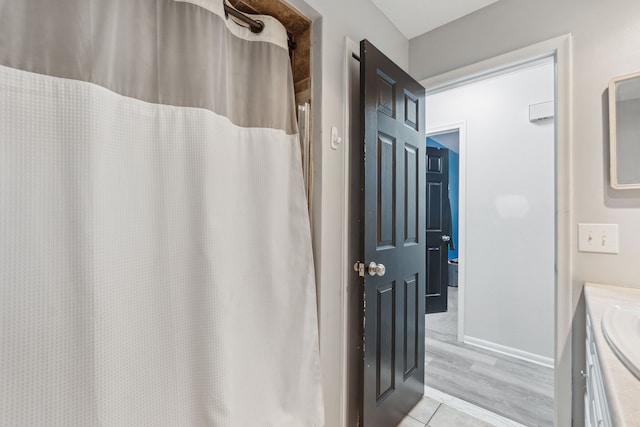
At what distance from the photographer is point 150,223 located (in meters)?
0.91

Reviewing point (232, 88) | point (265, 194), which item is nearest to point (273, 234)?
point (265, 194)

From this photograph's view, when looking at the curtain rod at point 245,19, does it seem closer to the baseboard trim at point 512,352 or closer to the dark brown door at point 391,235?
the dark brown door at point 391,235

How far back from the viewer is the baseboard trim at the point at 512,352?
235 cm

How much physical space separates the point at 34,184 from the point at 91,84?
11.9 inches

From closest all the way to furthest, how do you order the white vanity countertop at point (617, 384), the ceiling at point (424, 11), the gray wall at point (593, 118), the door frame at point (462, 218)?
the white vanity countertop at point (617, 384) → the gray wall at point (593, 118) → the ceiling at point (424, 11) → the door frame at point (462, 218)

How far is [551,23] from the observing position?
4.84ft

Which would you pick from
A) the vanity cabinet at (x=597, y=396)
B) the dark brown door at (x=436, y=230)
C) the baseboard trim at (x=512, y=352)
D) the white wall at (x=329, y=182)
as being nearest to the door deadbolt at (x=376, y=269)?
the white wall at (x=329, y=182)

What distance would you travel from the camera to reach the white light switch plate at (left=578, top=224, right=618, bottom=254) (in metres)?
1.31

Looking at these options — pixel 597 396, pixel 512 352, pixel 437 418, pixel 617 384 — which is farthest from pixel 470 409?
pixel 617 384

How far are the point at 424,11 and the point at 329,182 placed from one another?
124cm

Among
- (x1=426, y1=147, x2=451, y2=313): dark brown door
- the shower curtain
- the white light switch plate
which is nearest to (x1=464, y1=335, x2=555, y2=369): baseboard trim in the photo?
(x1=426, y1=147, x2=451, y2=313): dark brown door

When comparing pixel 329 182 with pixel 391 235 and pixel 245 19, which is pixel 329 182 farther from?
pixel 245 19

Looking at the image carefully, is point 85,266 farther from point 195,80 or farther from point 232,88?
point 232,88

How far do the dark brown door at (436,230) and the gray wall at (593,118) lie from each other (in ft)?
7.36
